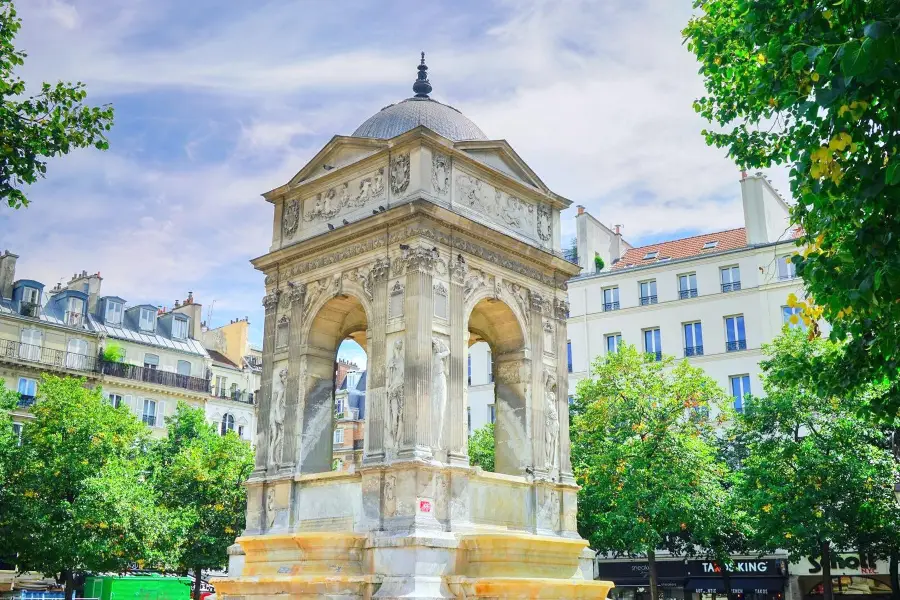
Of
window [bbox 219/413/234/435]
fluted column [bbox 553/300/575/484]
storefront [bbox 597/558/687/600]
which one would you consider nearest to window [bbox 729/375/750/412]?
storefront [bbox 597/558/687/600]

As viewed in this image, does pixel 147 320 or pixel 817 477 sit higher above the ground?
pixel 147 320

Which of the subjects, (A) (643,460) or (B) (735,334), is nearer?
(A) (643,460)

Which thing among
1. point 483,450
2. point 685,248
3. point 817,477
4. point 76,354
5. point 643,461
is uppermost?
point 685,248

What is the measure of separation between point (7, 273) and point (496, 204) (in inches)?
1525

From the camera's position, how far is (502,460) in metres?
19.0

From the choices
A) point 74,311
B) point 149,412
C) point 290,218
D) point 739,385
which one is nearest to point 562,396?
point 290,218

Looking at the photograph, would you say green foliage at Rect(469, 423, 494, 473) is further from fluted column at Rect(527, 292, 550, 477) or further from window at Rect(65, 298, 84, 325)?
window at Rect(65, 298, 84, 325)

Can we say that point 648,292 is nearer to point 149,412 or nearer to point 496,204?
point 149,412

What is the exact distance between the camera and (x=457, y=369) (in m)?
17.3

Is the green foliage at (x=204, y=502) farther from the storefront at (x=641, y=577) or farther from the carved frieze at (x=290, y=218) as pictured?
the storefront at (x=641, y=577)

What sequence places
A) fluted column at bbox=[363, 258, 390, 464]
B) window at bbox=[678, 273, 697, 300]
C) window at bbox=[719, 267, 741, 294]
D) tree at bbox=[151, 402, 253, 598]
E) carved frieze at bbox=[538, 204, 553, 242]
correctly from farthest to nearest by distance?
window at bbox=[678, 273, 697, 300], window at bbox=[719, 267, 741, 294], tree at bbox=[151, 402, 253, 598], carved frieze at bbox=[538, 204, 553, 242], fluted column at bbox=[363, 258, 390, 464]

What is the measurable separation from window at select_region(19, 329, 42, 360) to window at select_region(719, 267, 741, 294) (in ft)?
116

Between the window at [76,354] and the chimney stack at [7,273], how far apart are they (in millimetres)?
4197

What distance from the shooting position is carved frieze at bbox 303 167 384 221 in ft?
61.2
